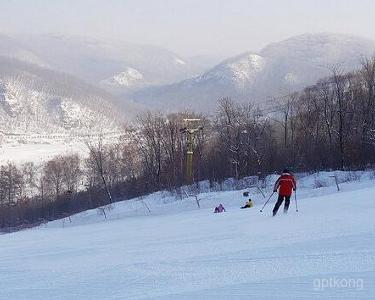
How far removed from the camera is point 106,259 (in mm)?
13328

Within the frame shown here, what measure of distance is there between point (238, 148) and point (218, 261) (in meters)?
47.1

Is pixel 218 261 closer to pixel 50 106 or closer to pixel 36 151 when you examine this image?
pixel 36 151

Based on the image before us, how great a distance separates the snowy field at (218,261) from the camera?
8.99 meters

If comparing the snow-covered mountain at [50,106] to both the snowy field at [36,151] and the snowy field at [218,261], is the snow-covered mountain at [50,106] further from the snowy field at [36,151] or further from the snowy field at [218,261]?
the snowy field at [218,261]

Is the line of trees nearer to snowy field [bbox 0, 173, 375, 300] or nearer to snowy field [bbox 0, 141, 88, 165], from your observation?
snowy field [bbox 0, 141, 88, 165]

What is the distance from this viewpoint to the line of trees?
180ft

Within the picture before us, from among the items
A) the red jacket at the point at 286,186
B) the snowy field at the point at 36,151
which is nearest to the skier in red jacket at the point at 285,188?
the red jacket at the point at 286,186

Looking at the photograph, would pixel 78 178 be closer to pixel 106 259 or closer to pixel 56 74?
pixel 106 259

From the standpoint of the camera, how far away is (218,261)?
11336 mm

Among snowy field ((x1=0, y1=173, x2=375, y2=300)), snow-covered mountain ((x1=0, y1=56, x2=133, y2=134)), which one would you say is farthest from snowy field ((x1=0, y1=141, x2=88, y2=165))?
snowy field ((x1=0, y1=173, x2=375, y2=300))

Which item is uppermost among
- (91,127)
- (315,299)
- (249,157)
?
(91,127)

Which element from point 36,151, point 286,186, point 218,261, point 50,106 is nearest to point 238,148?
point 286,186

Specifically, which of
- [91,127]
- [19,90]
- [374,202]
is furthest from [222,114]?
[19,90]

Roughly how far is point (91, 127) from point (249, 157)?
112417mm
